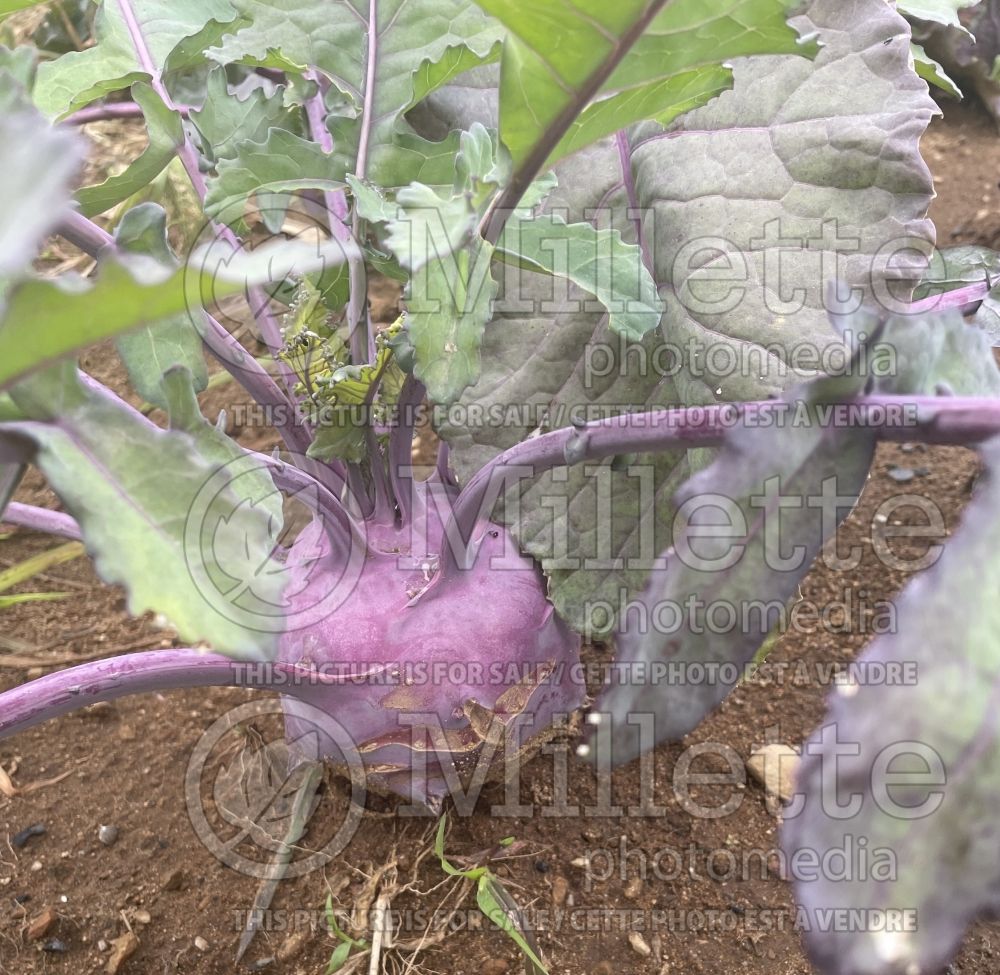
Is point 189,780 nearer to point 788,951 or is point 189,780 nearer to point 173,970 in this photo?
point 173,970

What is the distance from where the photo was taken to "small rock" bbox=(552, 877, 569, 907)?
88 cm

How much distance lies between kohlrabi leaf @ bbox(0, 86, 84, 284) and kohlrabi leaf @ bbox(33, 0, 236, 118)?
0.46 m

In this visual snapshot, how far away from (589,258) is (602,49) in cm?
18

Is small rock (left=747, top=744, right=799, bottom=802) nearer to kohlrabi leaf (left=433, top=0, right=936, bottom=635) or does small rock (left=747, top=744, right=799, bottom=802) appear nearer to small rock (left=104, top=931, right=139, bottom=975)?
kohlrabi leaf (left=433, top=0, right=936, bottom=635)

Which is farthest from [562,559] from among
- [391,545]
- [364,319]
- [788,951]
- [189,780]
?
[189,780]

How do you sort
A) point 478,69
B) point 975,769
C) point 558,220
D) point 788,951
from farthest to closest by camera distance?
point 478,69, point 788,951, point 558,220, point 975,769

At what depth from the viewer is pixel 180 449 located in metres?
0.49

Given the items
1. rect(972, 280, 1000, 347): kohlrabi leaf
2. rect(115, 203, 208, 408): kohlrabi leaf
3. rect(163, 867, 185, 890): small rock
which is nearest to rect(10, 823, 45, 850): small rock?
rect(163, 867, 185, 890): small rock

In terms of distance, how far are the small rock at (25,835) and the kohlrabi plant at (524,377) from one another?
368mm

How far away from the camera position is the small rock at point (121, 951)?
2.81 feet

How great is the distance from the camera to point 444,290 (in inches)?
24.1

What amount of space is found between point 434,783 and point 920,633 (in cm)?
53

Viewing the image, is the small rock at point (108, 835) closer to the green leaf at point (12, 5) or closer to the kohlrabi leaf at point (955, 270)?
the green leaf at point (12, 5)

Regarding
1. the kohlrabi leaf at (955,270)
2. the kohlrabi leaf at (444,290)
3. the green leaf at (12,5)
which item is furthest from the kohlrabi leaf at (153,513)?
the kohlrabi leaf at (955,270)
